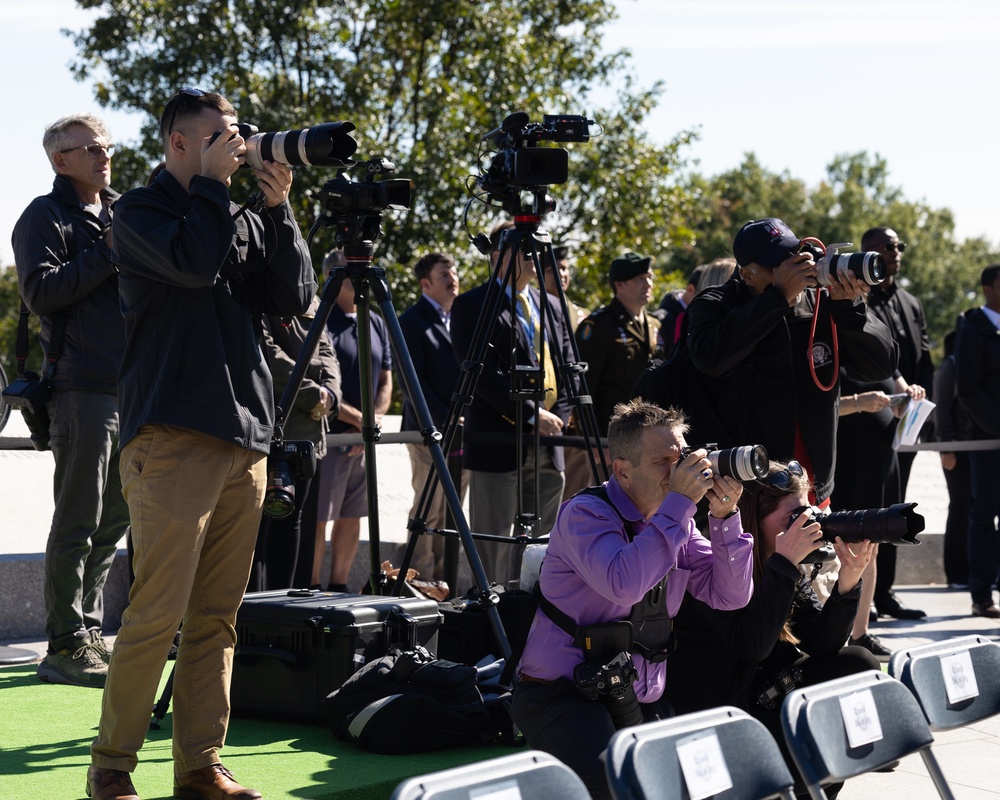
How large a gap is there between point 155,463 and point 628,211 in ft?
45.6

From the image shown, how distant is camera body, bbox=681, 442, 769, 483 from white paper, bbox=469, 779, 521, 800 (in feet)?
4.50

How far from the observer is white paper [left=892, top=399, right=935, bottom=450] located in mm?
5770

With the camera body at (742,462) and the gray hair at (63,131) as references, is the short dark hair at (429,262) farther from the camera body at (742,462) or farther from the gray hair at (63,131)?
the camera body at (742,462)

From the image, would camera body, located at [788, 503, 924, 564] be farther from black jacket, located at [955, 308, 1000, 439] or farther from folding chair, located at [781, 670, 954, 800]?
black jacket, located at [955, 308, 1000, 439]

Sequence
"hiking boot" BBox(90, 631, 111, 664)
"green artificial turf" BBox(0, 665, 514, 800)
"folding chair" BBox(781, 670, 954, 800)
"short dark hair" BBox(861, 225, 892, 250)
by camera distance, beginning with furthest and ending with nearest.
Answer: "short dark hair" BBox(861, 225, 892, 250) < "hiking boot" BBox(90, 631, 111, 664) < "green artificial turf" BBox(0, 665, 514, 800) < "folding chair" BBox(781, 670, 954, 800)

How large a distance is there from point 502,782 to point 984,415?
5922 mm

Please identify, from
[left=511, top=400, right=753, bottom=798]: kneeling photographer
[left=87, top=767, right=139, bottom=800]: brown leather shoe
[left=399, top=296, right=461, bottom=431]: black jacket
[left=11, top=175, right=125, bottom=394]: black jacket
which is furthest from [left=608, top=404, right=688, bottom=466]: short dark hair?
[left=399, top=296, right=461, bottom=431]: black jacket

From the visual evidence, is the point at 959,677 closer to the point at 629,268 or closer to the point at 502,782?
the point at 502,782

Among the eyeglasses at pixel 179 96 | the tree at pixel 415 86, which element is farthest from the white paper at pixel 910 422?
the tree at pixel 415 86

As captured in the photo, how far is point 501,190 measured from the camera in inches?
191

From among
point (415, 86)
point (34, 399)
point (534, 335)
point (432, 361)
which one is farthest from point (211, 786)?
point (415, 86)

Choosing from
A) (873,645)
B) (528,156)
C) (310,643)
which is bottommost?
(873,645)

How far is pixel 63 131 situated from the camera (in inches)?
184

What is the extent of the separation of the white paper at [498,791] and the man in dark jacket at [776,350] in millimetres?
2442
